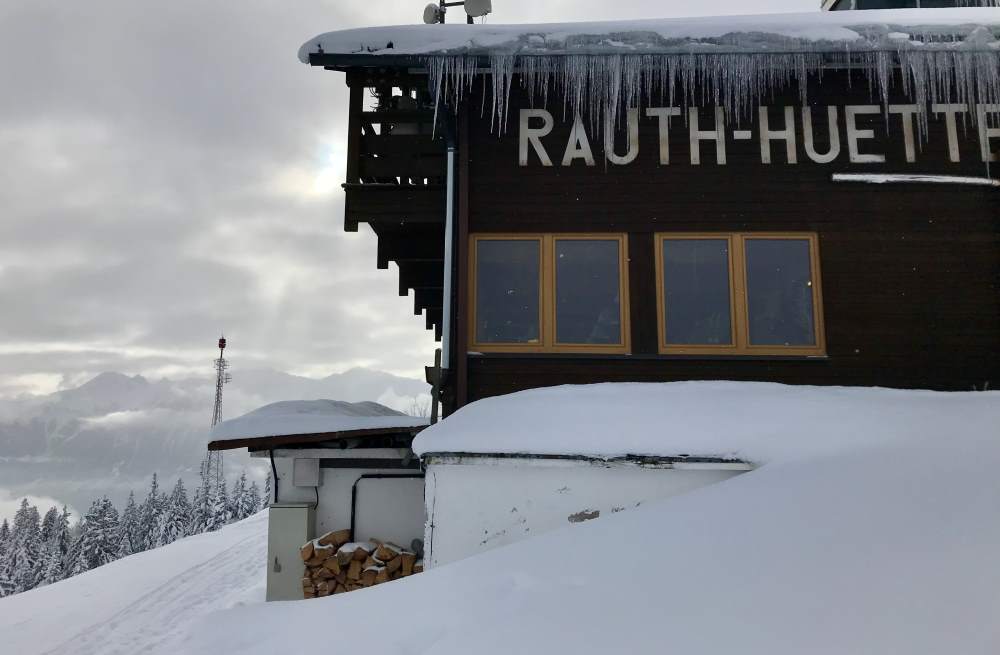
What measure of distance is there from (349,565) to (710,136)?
6.87m

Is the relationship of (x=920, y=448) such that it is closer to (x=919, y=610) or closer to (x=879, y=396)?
(x=879, y=396)

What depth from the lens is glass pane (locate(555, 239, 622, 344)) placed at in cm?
813

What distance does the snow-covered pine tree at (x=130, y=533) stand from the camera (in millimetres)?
60031

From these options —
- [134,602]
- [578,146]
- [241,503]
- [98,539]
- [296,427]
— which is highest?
[578,146]

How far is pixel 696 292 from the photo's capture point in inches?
322

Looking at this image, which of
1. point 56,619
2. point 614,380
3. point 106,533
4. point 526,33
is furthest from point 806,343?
point 106,533

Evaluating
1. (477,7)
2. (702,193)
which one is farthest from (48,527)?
(702,193)

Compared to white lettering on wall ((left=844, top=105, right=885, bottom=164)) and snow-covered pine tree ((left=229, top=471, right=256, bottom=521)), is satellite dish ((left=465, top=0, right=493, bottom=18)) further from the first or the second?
snow-covered pine tree ((left=229, top=471, right=256, bottom=521))

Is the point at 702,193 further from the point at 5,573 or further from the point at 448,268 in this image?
the point at 5,573

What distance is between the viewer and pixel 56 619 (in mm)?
16359

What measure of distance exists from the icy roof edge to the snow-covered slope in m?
7.18

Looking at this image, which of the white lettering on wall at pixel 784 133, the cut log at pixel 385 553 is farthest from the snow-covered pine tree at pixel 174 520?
the white lettering on wall at pixel 784 133

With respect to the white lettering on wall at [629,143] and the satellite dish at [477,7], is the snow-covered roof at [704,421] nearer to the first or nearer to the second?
the white lettering on wall at [629,143]

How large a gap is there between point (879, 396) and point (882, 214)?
2.58 metres
